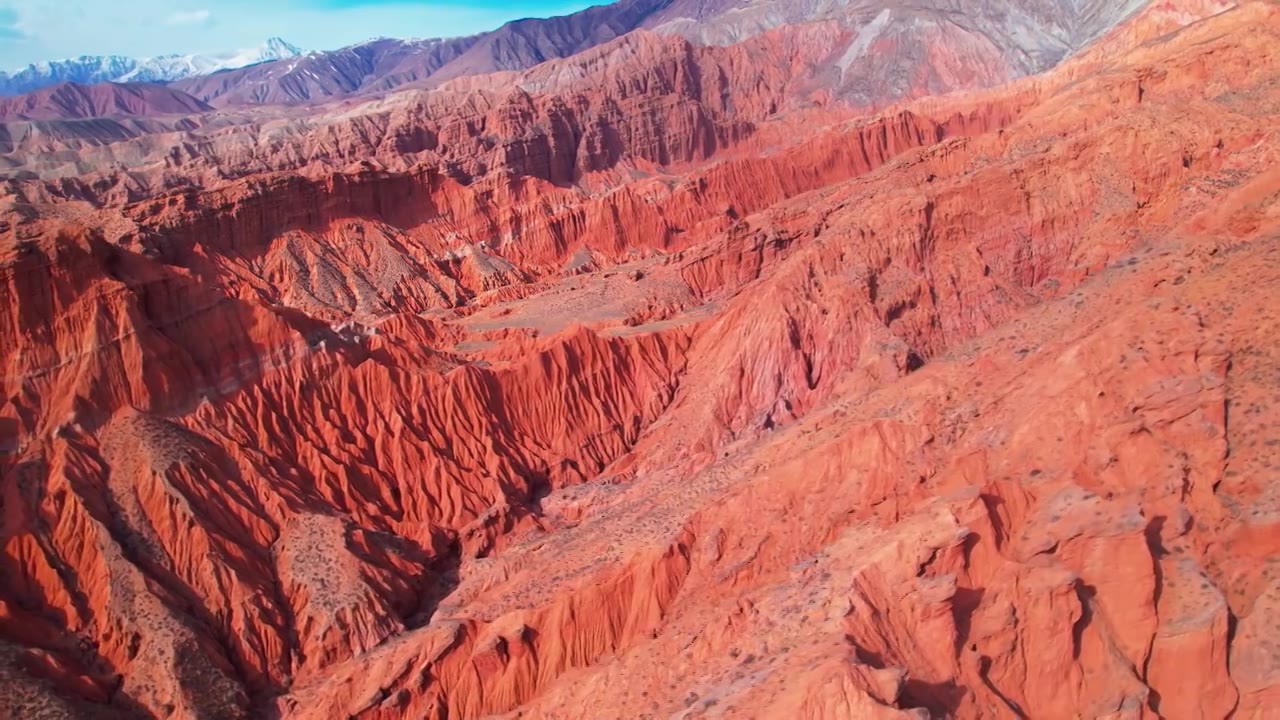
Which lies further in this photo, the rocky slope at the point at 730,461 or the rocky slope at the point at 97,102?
the rocky slope at the point at 97,102

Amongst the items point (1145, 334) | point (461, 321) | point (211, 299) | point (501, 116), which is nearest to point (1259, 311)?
point (1145, 334)

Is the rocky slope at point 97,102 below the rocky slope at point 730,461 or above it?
above

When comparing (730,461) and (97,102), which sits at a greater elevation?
(97,102)

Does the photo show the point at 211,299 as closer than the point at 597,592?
No

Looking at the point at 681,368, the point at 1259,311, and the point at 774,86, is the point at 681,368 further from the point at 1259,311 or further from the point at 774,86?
the point at 774,86

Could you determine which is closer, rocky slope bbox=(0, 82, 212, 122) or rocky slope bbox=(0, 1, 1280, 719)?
rocky slope bbox=(0, 1, 1280, 719)

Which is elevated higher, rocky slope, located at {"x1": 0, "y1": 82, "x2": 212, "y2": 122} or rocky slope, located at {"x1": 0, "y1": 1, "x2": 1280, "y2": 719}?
rocky slope, located at {"x1": 0, "y1": 82, "x2": 212, "y2": 122}

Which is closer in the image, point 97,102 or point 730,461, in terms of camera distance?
point 730,461

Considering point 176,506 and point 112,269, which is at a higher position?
point 112,269
